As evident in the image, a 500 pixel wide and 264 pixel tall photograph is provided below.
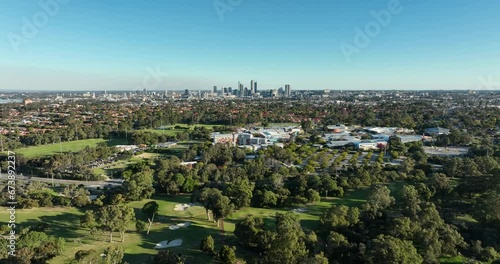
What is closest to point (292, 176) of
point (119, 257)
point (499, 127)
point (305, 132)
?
point (119, 257)

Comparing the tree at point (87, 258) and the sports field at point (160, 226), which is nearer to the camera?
the tree at point (87, 258)

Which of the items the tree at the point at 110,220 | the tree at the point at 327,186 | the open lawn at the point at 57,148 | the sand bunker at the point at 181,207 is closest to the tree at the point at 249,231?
Answer: the tree at the point at 110,220

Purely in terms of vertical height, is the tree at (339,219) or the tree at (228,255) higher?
the tree at (339,219)

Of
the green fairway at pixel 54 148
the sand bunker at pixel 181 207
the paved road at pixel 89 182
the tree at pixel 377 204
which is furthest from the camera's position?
the green fairway at pixel 54 148

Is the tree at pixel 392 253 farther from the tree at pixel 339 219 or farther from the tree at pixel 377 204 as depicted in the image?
the tree at pixel 377 204

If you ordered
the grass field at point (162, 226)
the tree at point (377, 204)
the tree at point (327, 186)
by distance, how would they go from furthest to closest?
the tree at point (327, 186) < the tree at point (377, 204) < the grass field at point (162, 226)

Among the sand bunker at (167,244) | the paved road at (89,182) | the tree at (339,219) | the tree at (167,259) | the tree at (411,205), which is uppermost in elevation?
the tree at (411,205)

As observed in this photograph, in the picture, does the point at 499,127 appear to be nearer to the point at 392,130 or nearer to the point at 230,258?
the point at 392,130

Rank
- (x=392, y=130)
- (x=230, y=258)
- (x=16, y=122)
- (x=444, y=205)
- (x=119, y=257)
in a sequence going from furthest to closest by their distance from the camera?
(x=16, y=122) < (x=392, y=130) < (x=444, y=205) < (x=230, y=258) < (x=119, y=257)
